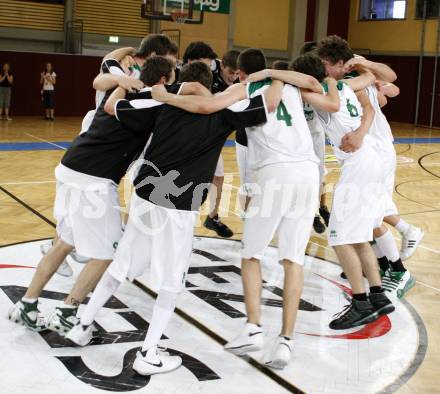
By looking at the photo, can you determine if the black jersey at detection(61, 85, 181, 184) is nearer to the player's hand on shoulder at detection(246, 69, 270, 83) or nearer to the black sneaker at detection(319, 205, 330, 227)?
the player's hand on shoulder at detection(246, 69, 270, 83)

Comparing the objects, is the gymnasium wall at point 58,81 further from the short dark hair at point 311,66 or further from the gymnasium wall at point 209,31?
the short dark hair at point 311,66

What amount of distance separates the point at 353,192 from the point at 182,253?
1811 millimetres

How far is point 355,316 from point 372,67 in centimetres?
214

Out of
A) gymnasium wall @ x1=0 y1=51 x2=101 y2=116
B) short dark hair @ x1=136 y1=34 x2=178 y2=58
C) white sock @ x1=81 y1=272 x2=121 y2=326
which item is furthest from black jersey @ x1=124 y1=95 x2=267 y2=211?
gymnasium wall @ x1=0 y1=51 x2=101 y2=116

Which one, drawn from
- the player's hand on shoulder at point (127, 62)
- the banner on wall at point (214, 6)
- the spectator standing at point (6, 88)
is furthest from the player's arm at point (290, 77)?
the banner on wall at point (214, 6)

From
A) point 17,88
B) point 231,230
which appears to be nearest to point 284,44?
point 17,88

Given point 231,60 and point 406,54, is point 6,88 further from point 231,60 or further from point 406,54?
point 231,60

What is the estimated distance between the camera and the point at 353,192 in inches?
216

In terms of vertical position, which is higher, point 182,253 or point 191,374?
point 182,253

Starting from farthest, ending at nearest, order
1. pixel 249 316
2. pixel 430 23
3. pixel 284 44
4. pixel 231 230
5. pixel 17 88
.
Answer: pixel 284 44, pixel 430 23, pixel 17 88, pixel 231 230, pixel 249 316

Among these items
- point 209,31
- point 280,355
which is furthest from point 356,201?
point 209,31

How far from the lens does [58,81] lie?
22.7m

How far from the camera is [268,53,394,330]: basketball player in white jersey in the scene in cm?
534

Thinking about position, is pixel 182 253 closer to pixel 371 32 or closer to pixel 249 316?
pixel 249 316
